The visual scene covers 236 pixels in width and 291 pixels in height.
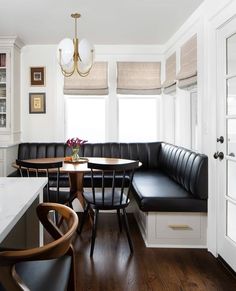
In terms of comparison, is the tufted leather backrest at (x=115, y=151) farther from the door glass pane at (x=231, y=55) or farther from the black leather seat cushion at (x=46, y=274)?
the black leather seat cushion at (x=46, y=274)

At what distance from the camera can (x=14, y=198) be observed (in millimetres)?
1345

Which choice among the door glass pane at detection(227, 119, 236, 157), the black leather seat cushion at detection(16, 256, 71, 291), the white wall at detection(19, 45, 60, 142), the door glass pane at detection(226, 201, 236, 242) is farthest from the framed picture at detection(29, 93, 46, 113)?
the black leather seat cushion at detection(16, 256, 71, 291)

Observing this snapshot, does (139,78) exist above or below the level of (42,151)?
above

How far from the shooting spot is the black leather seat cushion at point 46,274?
107cm

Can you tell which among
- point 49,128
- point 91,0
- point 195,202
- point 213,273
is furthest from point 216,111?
point 49,128

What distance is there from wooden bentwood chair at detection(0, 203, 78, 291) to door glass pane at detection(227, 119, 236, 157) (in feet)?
5.26

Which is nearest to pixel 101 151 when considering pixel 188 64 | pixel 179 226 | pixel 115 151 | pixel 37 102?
pixel 115 151

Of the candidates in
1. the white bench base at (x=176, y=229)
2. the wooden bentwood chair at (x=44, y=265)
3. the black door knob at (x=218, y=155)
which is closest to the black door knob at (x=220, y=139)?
the black door knob at (x=218, y=155)

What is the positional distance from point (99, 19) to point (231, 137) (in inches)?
83.0

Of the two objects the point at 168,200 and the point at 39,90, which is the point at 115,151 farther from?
the point at 168,200

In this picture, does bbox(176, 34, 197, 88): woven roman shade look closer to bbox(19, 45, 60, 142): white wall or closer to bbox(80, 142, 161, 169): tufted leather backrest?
bbox(80, 142, 161, 169): tufted leather backrest

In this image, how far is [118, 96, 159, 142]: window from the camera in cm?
466

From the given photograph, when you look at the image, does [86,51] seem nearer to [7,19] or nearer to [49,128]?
[7,19]

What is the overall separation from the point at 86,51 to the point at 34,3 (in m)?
0.69
